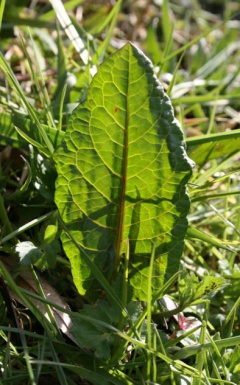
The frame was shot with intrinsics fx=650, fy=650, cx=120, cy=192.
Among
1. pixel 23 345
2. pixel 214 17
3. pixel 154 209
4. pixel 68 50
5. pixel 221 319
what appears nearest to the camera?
pixel 23 345

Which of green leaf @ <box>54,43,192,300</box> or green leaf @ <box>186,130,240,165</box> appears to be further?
green leaf @ <box>186,130,240,165</box>

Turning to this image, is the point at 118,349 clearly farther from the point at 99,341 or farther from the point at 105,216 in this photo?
the point at 105,216

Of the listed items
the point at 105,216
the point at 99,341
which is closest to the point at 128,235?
the point at 105,216

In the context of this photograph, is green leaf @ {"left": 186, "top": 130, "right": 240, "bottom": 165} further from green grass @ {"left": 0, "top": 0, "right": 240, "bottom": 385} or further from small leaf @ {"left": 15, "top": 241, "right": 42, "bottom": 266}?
small leaf @ {"left": 15, "top": 241, "right": 42, "bottom": 266}

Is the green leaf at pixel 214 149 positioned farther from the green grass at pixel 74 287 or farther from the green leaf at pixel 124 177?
the green leaf at pixel 124 177

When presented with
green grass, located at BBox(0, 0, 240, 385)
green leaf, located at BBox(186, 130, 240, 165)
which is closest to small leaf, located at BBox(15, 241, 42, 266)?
green grass, located at BBox(0, 0, 240, 385)

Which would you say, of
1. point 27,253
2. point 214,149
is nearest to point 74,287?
point 27,253

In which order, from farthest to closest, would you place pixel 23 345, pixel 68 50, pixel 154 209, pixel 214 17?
pixel 214 17 → pixel 68 50 → pixel 154 209 → pixel 23 345

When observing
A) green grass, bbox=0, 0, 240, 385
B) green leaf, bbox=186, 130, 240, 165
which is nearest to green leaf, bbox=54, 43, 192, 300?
green grass, bbox=0, 0, 240, 385

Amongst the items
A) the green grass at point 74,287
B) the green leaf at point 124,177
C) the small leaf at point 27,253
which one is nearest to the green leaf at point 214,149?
the green grass at point 74,287
